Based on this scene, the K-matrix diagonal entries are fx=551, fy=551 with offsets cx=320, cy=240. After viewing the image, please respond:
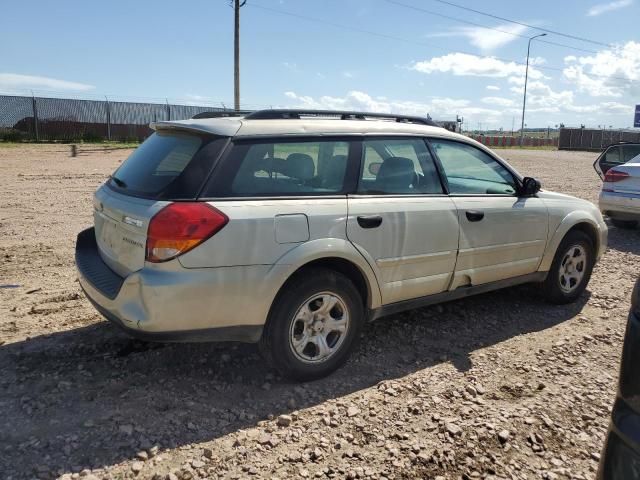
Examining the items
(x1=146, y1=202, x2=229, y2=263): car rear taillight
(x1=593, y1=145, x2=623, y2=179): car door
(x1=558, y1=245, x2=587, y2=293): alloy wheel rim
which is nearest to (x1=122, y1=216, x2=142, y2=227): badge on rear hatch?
(x1=146, y1=202, x2=229, y2=263): car rear taillight

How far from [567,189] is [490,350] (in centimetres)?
1227

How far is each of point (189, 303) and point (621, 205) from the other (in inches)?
311

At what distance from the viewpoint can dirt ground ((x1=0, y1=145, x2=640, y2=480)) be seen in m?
2.83

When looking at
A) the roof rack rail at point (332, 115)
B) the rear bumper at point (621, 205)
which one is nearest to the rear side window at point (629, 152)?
the rear bumper at point (621, 205)

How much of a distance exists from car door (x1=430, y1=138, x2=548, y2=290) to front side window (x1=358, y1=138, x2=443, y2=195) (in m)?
0.15

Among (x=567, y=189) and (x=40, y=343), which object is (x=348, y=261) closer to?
(x=40, y=343)

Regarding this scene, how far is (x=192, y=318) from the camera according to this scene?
313cm

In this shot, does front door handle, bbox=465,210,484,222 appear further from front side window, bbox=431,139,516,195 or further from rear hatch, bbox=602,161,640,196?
rear hatch, bbox=602,161,640,196

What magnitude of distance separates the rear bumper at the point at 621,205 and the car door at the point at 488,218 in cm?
465

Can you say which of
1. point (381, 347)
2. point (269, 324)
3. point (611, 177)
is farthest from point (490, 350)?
point (611, 177)

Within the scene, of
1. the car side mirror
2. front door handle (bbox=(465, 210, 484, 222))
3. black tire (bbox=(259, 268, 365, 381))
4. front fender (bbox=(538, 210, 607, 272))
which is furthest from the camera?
front fender (bbox=(538, 210, 607, 272))

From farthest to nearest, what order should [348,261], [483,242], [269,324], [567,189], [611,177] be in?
[567,189] < [611,177] < [483,242] < [348,261] < [269,324]

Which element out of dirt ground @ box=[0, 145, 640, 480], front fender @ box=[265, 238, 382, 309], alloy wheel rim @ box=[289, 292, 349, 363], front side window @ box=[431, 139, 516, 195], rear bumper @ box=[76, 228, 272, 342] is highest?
front side window @ box=[431, 139, 516, 195]

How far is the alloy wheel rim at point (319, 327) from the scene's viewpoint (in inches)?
138
